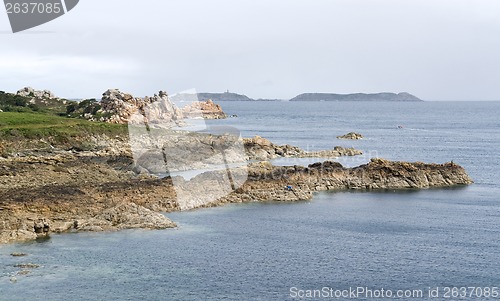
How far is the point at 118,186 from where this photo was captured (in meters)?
57.0

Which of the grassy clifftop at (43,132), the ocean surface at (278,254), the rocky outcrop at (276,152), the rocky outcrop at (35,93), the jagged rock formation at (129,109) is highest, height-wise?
the rocky outcrop at (35,93)

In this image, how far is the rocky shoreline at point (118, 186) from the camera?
47.5m

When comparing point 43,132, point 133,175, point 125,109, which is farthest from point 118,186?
point 125,109

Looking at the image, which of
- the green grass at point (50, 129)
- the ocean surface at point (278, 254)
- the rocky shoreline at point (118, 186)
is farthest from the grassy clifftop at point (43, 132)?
the ocean surface at point (278, 254)

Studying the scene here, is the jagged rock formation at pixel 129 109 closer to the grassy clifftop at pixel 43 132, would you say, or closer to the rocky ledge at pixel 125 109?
the rocky ledge at pixel 125 109

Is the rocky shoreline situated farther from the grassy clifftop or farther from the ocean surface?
the grassy clifftop

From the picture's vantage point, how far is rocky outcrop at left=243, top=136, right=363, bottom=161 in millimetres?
97250

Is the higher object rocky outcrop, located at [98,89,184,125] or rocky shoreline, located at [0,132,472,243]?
rocky outcrop, located at [98,89,184,125]

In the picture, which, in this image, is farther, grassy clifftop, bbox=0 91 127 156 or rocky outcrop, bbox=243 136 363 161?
rocky outcrop, bbox=243 136 363 161

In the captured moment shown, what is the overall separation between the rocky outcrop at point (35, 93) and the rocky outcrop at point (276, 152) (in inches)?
2578

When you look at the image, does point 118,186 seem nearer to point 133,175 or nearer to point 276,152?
point 133,175

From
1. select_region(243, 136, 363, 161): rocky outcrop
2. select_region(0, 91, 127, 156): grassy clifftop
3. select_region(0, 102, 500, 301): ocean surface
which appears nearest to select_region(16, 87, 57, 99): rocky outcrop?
select_region(0, 91, 127, 156): grassy clifftop

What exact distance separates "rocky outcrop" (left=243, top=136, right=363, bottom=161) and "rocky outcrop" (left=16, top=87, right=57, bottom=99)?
65484 mm

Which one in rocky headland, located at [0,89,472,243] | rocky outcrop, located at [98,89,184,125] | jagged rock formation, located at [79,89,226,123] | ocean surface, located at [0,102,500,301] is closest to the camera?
ocean surface, located at [0,102,500,301]
